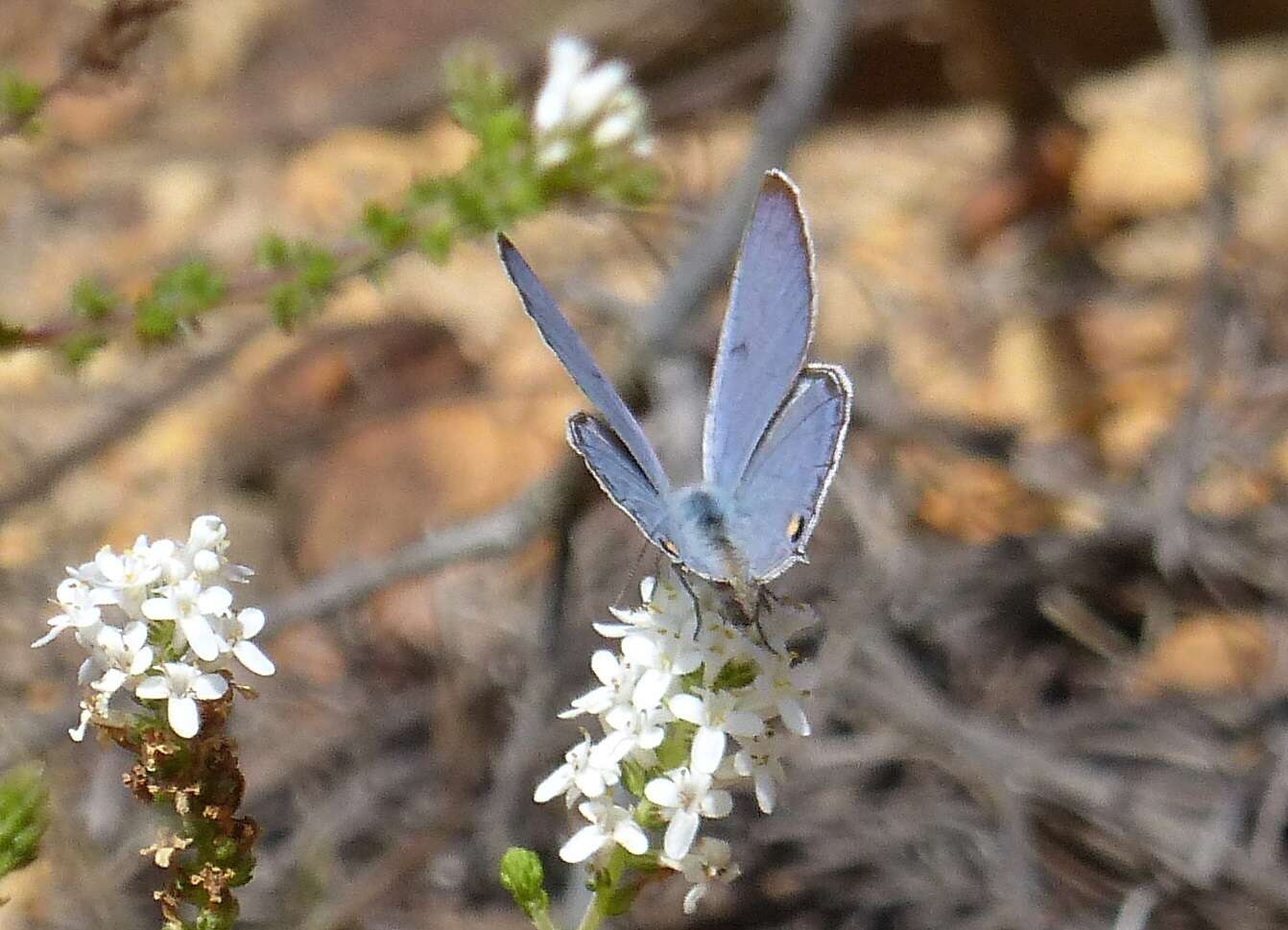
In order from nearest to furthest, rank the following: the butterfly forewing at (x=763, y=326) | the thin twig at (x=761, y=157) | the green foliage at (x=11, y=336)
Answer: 1. the butterfly forewing at (x=763, y=326)
2. the green foliage at (x=11, y=336)
3. the thin twig at (x=761, y=157)

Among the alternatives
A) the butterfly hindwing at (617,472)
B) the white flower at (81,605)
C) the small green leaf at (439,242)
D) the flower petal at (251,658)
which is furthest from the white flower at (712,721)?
the small green leaf at (439,242)

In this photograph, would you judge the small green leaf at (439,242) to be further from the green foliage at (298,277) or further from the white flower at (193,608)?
the white flower at (193,608)

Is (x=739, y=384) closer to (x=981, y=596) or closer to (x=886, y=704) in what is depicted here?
(x=886, y=704)

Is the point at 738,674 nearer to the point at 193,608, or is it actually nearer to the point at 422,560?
the point at 193,608

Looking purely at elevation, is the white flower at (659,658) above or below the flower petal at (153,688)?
below

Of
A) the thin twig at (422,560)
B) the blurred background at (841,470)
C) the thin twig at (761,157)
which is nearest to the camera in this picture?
the blurred background at (841,470)

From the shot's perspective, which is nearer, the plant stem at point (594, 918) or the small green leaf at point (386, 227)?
the plant stem at point (594, 918)
